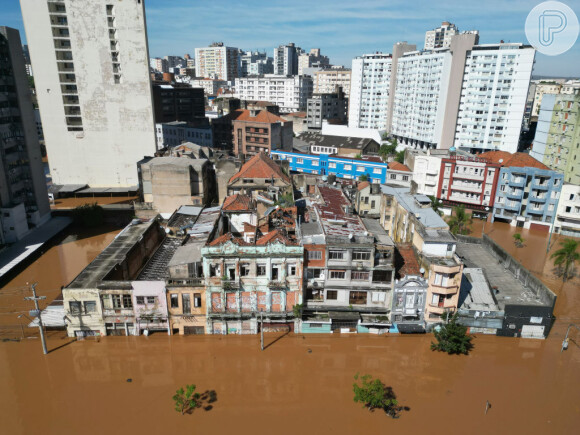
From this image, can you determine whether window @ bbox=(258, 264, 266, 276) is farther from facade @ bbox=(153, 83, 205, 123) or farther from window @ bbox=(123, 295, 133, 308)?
facade @ bbox=(153, 83, 205, 123)

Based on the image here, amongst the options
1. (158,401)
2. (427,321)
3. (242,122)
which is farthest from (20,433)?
(242,122)

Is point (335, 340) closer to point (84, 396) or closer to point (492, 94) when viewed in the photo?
point (84, 396)

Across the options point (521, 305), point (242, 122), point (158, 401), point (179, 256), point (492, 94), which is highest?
point (492, 94)

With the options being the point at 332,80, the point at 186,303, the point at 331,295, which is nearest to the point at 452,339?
the point at 331,295

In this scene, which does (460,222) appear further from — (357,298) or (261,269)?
(261,269)

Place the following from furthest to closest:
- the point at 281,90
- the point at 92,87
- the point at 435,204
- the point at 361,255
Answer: the point at 281,90
the point at 92,87
the point at 435,204
the point at 361,255

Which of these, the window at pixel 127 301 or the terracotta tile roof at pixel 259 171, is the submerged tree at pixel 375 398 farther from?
the terracotta tile roof at pixel 259 171

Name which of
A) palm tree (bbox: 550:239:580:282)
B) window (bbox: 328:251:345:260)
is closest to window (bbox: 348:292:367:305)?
window (bbox: 328:251:345:260)
